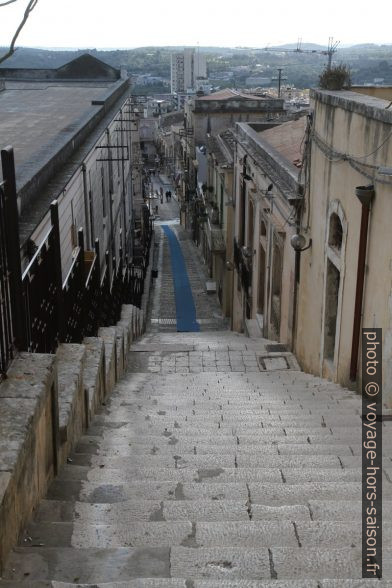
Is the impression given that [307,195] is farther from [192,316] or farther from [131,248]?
[131,248]

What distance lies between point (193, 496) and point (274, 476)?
2.31 ft

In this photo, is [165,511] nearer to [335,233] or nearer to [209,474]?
[209,474]

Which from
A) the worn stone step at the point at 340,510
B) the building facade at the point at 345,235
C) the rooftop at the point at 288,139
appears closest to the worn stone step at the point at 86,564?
the worn stone step at the point at 340,510

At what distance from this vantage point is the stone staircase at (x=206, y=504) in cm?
310

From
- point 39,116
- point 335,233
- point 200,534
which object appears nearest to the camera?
point 200,534

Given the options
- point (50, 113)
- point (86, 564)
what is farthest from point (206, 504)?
point (50, 113)

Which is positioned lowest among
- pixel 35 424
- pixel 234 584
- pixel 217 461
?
pixel 217 461

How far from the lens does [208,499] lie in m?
4.18

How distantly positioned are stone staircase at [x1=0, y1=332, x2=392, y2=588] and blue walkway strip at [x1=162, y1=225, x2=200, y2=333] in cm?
1455

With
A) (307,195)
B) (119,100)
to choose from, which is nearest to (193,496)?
(307,195)

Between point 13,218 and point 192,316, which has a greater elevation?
point 13,218

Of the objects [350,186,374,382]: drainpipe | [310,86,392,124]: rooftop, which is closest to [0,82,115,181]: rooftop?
[310,86,392,124]: rooftop

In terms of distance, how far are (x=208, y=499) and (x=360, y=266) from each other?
171 inches

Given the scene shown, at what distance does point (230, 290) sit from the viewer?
23.1 m
